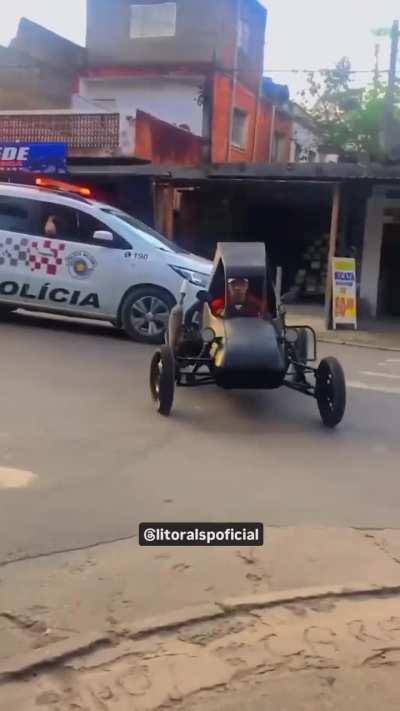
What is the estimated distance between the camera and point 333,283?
15867 mm

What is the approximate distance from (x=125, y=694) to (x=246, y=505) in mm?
2259

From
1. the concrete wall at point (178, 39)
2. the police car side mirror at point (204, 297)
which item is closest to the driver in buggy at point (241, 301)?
the police car side mirror at point (204, 297)

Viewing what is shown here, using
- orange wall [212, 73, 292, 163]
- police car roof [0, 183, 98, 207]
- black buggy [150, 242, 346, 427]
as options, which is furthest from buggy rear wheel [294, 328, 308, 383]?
orange wall [212, 73, 292, 163]

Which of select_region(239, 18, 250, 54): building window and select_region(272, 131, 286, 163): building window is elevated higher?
select_region(239, 18, 250, 54): building window

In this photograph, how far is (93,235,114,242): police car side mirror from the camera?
1184cm

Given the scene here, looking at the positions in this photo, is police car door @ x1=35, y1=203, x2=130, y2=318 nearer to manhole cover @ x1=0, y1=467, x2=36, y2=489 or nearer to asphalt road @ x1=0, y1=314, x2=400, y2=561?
asphalt road @ x1=0, y1=314, x2=400, y2=561

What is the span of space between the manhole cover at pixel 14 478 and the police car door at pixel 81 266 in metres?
6.11

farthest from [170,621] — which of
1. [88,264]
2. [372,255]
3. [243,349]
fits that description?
[372,255]

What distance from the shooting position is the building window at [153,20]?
2794 centimetres

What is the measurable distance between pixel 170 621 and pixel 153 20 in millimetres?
27459

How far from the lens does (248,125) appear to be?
1179 inches

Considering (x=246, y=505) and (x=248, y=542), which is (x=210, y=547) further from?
(x=246, y=505)

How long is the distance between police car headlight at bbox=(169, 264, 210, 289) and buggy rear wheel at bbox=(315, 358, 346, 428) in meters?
4.04

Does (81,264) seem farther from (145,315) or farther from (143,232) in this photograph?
(145,315)
